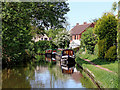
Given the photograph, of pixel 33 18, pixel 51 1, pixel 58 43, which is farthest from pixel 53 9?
pixel 58 43

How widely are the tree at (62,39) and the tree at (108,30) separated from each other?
132 ft

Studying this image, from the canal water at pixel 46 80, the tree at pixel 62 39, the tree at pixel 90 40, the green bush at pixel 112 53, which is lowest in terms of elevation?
the canal water at pixel 46 80

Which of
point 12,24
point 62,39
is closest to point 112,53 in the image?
point 12,24

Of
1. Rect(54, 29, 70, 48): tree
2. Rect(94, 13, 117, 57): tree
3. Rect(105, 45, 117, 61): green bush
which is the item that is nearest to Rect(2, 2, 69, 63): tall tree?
Rect(94, 13, 117, 57): tree

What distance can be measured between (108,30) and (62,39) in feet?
137

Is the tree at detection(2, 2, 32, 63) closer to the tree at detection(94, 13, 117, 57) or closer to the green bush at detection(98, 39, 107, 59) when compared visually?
the tree at detection(94, 13, 117, 57)

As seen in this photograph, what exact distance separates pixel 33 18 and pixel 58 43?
41501 mm

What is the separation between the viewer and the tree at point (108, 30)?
2756 centimetres

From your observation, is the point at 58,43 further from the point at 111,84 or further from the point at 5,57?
the point at 111,84

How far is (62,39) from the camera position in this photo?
69.3 m

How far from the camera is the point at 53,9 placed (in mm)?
26594

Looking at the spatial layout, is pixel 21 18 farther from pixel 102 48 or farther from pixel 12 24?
pixel 102 48

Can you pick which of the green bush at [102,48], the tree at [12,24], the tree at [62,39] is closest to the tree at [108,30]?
the green bush at [102,48]

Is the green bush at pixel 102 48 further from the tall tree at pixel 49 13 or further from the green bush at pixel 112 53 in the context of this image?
the tall tree at pixel 49 13
